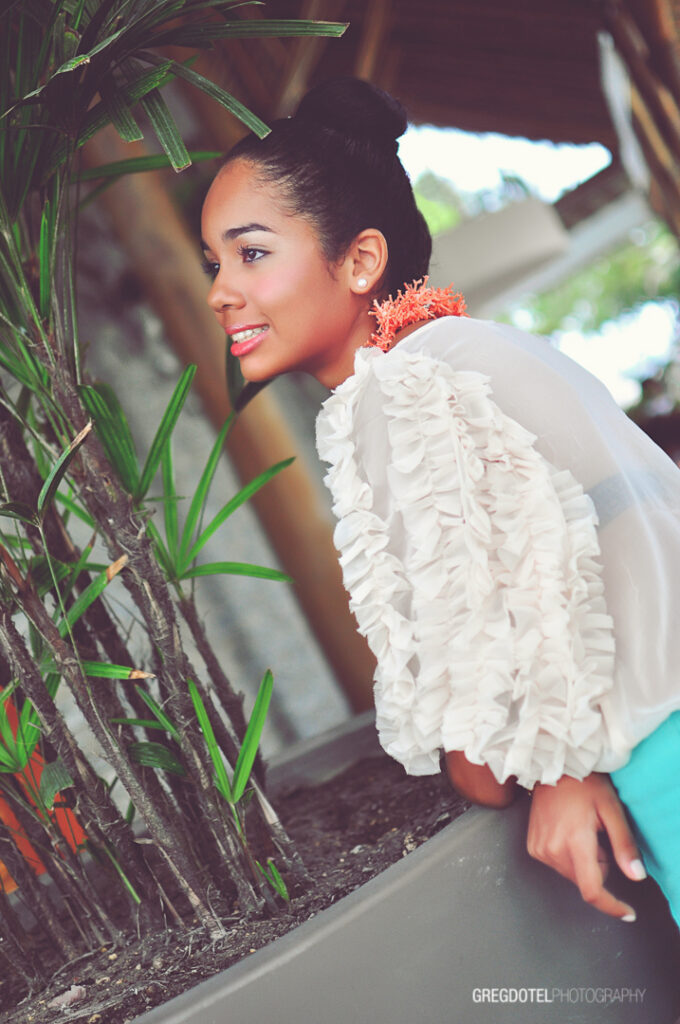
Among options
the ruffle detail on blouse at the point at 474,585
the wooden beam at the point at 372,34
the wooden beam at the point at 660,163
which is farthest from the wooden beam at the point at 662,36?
the ruffle detail on blouse at the point at 474,585

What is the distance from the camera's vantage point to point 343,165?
1.11 meters

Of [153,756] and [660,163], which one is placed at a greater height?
[660,163]

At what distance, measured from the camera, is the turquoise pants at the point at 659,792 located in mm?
828

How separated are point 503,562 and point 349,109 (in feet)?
2.06

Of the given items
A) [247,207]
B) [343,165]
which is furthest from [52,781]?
[343,165]

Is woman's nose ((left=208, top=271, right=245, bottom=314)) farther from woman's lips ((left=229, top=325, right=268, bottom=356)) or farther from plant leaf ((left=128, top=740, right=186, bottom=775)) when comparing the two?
plant leaf ((left=128, top=740, right=186, bottom=775))

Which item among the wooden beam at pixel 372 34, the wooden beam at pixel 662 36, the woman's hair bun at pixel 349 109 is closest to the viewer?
the woman's hair bun at pixel 349 109

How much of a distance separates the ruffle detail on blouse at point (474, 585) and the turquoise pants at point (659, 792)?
52 mm

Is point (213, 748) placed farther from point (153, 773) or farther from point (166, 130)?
point (166, 130)

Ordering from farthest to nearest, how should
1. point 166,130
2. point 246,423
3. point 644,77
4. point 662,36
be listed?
point 644,77, point 246,423, point 662,36, point 166,130

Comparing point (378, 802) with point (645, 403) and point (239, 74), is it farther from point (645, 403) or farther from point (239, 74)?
point (645, 403)

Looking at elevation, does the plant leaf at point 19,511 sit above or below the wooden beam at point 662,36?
below

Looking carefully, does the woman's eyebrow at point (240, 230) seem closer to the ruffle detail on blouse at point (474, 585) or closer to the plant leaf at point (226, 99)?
the plant leaf at point (226, 99)

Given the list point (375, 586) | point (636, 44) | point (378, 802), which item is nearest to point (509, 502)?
point (375, 586)
